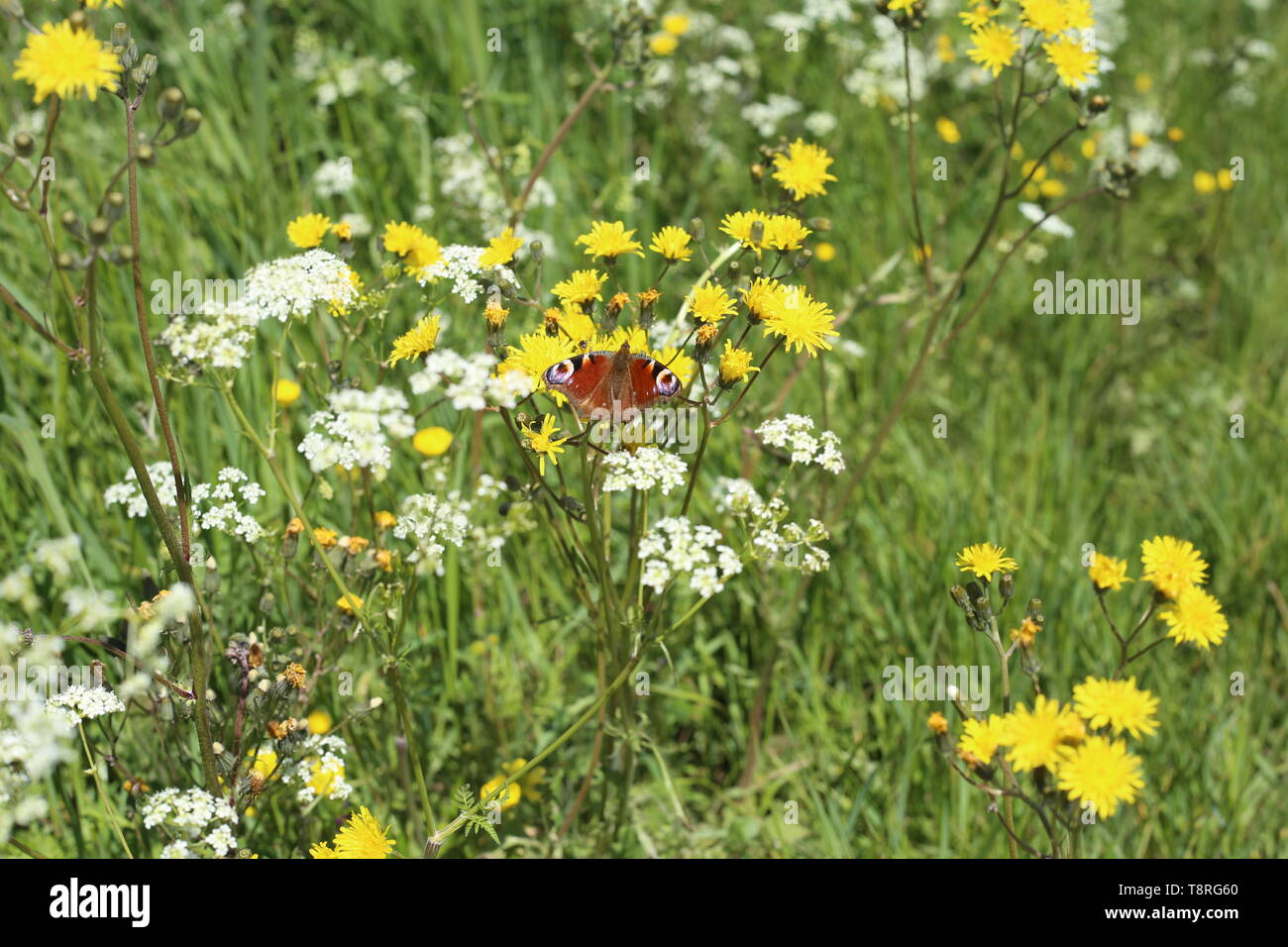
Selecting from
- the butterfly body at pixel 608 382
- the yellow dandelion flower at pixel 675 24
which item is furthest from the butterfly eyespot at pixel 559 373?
the yellow dandelion flower at pixel 675 24

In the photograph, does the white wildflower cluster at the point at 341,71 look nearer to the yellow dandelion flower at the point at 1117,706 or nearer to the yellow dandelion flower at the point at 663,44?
the yellow dandelion flower at the point at 663,44

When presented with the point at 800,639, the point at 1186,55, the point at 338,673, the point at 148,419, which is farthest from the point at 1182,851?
the point at 1186,55

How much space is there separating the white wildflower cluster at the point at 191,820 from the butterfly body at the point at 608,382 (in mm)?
977

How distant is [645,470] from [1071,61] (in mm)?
1667

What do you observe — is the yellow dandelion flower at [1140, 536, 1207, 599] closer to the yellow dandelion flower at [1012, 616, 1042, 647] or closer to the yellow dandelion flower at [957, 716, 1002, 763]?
the yellow dandelion flower at [1012, 616, 1042, 647]

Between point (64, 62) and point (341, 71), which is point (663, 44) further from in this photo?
point (64, 62)

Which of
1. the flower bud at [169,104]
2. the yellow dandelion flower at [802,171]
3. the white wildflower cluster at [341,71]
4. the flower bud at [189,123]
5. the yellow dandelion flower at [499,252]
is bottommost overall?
the yellow dandelion flower at [499,252]

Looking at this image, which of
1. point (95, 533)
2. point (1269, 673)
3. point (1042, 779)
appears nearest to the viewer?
point (1042, 779)

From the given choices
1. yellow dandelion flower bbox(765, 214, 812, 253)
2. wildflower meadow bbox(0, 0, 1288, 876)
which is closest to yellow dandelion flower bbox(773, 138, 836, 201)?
wildflower meadow bbox(0, 0, 1288, 876)

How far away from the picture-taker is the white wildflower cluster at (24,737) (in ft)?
6.07

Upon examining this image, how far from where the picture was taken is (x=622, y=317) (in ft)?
9.35

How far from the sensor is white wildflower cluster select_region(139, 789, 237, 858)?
6.48ft

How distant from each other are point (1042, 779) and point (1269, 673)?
2.05m
